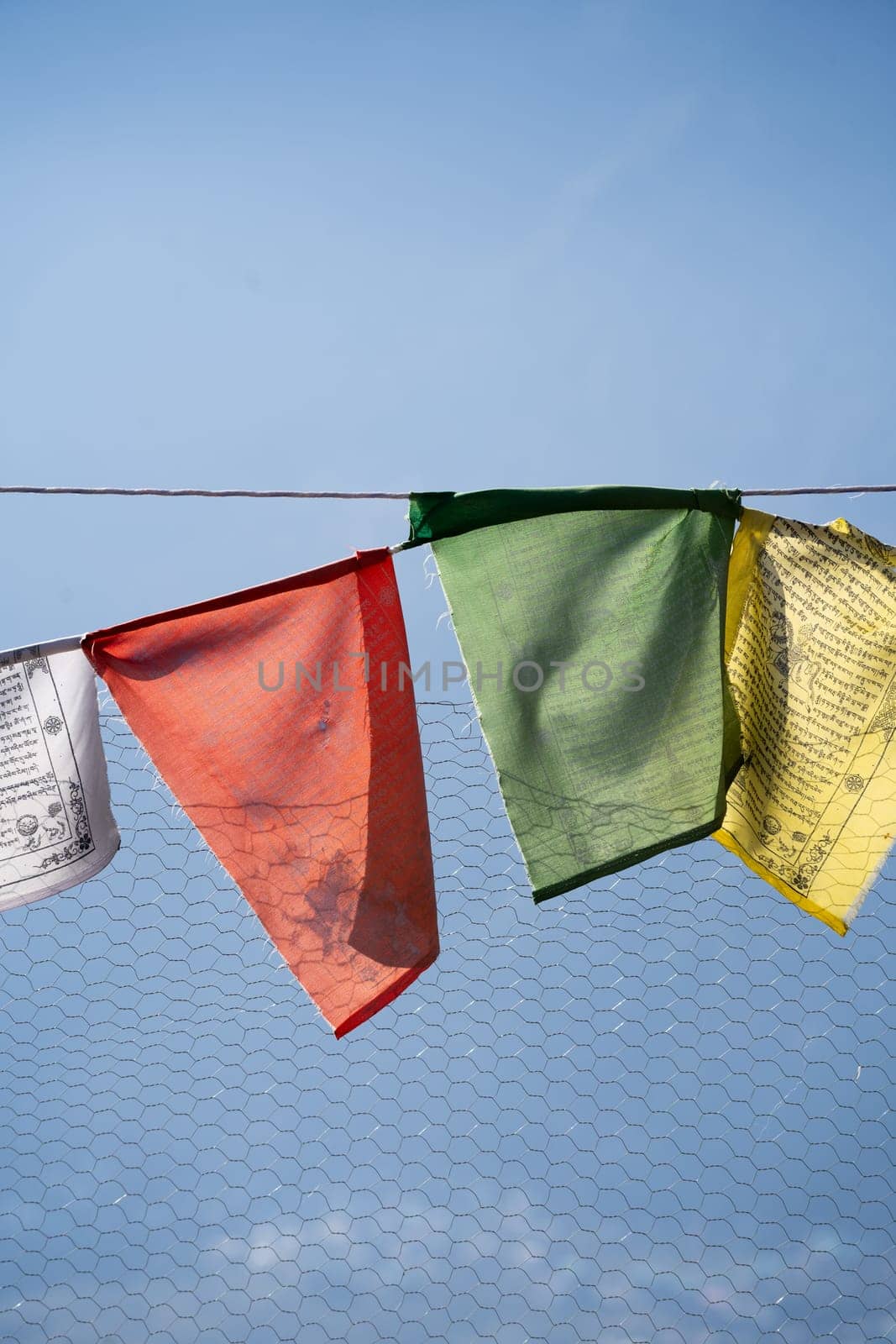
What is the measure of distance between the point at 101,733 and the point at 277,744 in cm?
24

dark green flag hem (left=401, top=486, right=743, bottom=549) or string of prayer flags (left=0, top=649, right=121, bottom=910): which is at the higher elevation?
dark green flag hem (left=401, top=486, right=743, bottom=549)

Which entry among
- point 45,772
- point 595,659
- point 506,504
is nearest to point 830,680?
point 595,659

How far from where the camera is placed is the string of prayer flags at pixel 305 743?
1.37 metres

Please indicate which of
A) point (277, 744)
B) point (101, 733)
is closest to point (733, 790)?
point (277, 744)

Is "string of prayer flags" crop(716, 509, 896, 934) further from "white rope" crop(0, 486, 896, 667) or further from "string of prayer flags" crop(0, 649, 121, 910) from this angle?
"string of prayer flags" crop(0, 649, 121, 910)

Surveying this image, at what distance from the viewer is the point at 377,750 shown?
138 cm

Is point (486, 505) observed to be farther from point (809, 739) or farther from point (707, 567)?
point (809, 739)

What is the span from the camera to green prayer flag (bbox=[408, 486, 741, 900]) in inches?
54.9

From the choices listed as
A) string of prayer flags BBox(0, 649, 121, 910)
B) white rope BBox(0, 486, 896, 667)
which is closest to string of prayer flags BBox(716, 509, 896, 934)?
white rope BBox(0, 486, 896, 667)

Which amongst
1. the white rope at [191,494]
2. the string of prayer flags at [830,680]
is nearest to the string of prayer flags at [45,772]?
the white rope at [191,494]

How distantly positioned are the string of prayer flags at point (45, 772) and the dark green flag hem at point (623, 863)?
1.88ft

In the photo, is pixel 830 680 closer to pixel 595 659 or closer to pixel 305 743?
pixel 595 659

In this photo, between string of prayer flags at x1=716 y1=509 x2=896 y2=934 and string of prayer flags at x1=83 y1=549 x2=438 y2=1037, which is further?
string of prayer flags at x1=716 y1=509 x2=896 y2=934

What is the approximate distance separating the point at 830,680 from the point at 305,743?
667 mm
